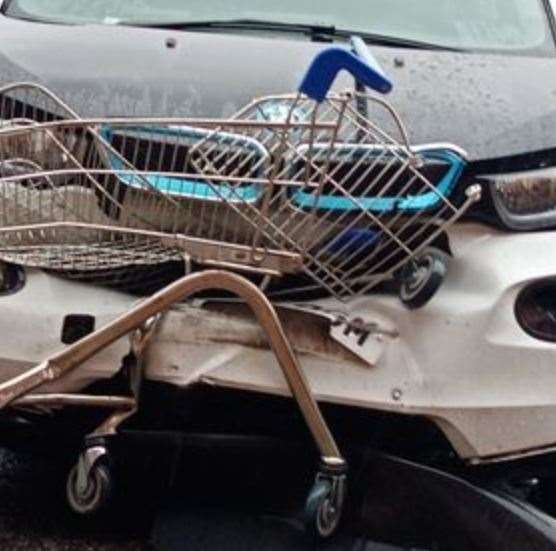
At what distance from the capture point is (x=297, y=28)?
414 centimetres

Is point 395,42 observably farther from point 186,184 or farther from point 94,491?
point 94,491

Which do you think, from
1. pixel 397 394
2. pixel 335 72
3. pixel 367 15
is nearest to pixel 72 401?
pixel 397 394

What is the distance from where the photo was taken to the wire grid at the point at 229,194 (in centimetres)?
302

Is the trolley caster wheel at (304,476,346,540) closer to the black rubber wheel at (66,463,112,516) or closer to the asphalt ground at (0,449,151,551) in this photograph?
the black rubber wheel at (66,463,112,516)

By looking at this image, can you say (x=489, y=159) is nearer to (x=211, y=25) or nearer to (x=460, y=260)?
(x=460, y=260)

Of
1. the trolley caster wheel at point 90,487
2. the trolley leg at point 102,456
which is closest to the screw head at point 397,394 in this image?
the trolley leg at point 102,456

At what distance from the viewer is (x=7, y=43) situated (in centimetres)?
391

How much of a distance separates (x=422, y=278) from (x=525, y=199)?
0.34 m

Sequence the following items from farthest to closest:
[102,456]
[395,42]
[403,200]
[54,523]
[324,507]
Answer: [54,523]
[395,42]
[102,456]
[324,507]
[403,200]

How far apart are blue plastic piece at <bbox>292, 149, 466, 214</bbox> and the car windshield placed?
3.40ft

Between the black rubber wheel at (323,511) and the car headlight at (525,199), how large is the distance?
73cm

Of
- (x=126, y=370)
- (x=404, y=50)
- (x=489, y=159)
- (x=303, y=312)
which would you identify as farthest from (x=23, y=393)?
(x=404, y=50)

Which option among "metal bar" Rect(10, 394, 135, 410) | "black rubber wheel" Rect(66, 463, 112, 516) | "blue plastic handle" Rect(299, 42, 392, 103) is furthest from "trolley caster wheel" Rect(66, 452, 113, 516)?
"blue plastic handle" Rect(299, 42, 392, 103)

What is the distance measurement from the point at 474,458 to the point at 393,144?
0.74 m
